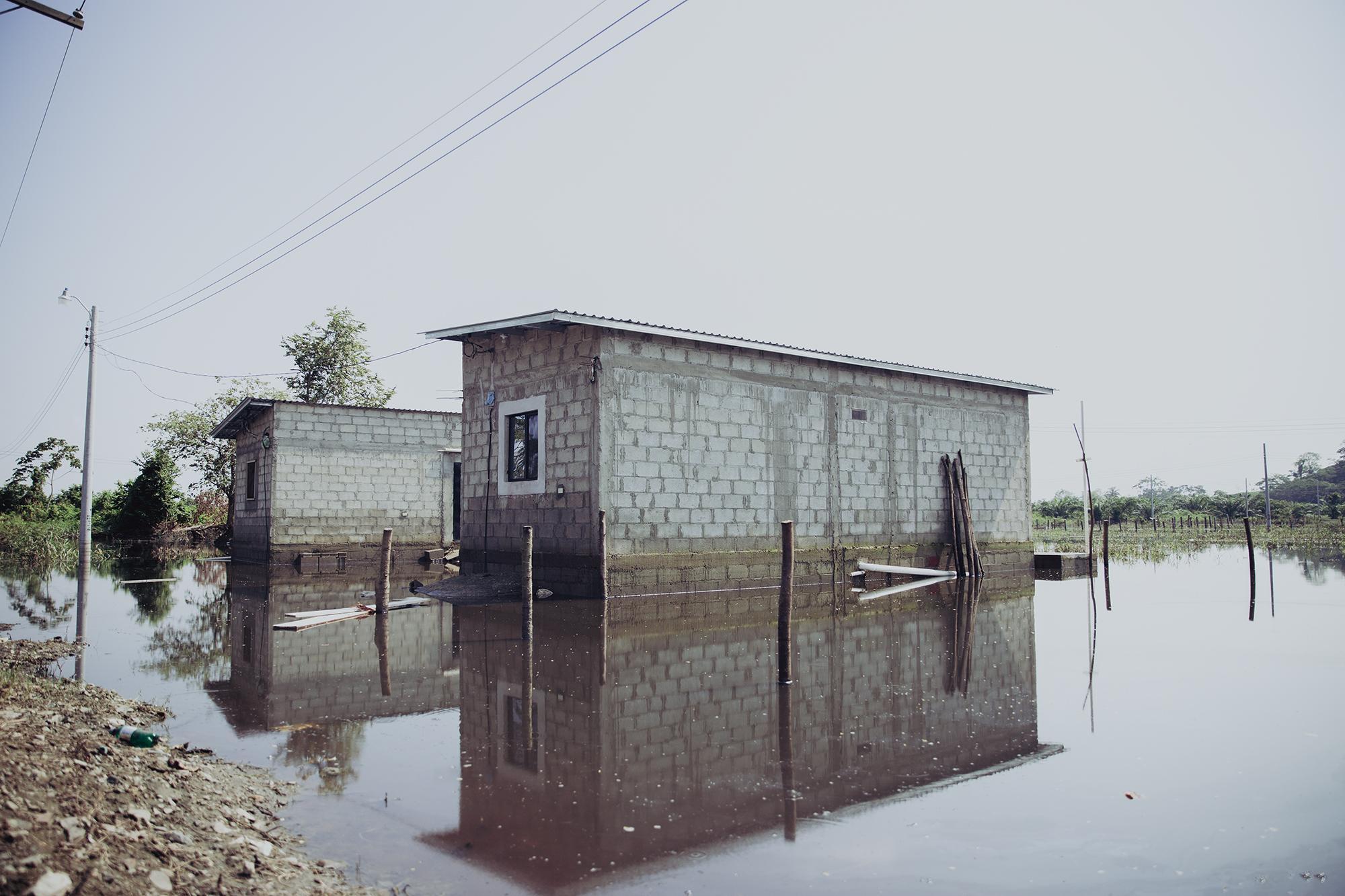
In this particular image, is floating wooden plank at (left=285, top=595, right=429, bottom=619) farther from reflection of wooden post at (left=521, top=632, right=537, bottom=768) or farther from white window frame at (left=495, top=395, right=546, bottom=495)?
reflection of wooden post at (left=521, top=632, right=537, bottom=768)

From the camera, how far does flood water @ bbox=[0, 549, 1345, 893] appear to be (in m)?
4.24

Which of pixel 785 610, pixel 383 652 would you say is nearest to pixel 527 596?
pixel 383 652

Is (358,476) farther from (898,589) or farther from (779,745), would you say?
(779,745)

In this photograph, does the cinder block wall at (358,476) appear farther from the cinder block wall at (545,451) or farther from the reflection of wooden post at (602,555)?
the reflection of wooden post at (602,555)

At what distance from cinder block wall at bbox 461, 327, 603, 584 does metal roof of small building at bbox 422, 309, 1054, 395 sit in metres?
0.42

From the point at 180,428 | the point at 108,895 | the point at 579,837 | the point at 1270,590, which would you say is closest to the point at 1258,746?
the point at 579,837

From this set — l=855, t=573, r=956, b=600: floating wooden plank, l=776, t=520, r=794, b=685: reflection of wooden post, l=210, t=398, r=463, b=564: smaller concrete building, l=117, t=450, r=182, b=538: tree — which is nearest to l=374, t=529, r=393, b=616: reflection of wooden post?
l=776, t=520, r=794, b=685: reflection of wooden post

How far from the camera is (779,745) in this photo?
622 cm

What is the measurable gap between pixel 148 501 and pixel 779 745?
35.6 metres

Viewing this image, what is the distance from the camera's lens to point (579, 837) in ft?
14.6

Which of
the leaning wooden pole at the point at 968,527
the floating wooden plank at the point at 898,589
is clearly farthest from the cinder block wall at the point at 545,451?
the leaning wooden pole at the point at 968,527

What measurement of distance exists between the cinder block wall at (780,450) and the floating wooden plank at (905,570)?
512 millimetres

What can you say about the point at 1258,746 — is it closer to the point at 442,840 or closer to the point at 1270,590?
the point at 442,840

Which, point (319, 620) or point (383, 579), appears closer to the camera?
point (319, 620)
